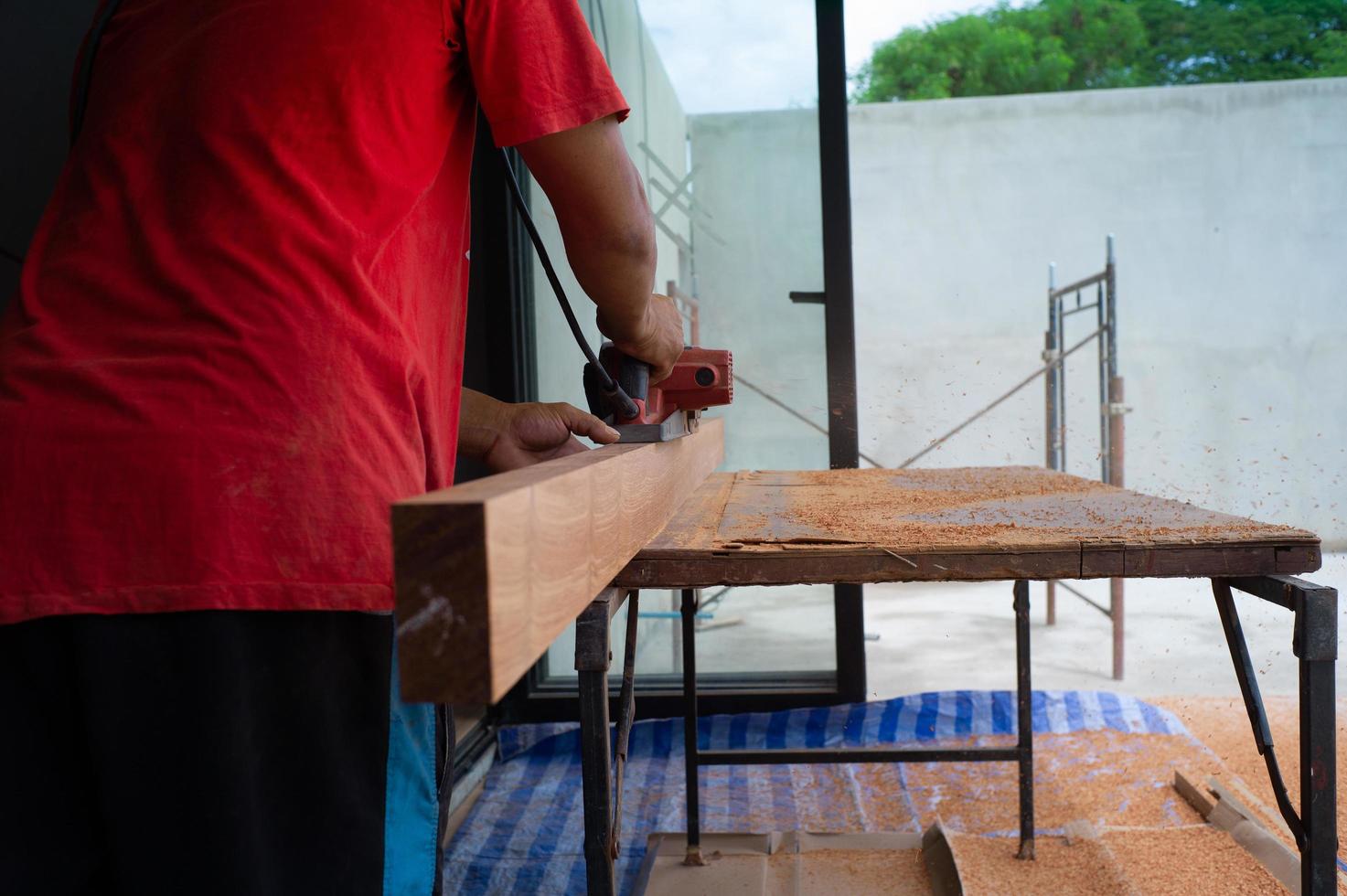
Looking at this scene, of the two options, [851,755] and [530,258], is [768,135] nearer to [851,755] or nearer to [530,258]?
→ [530,258]

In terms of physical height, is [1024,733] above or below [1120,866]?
above

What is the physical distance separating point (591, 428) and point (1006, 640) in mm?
4572

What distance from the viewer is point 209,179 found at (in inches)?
32.2

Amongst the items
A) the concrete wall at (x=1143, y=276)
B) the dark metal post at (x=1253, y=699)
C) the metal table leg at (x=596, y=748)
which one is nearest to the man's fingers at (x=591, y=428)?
the metal table leg at (x=596, y=748)

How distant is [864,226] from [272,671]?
7.68m

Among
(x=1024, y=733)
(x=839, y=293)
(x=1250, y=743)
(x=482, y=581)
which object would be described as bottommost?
(x=1250, y=743)

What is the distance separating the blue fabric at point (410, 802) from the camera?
904 millimetres

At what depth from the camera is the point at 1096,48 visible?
54.6 ft

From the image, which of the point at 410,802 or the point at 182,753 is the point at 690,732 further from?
the point at 182,753

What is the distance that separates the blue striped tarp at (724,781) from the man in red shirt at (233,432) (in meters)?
1.51

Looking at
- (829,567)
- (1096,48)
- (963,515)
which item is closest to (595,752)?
(829,567)

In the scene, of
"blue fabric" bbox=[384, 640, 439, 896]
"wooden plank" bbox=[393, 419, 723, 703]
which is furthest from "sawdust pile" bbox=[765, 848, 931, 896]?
"wooden plank" bbox=[393, 419, 723, 703]

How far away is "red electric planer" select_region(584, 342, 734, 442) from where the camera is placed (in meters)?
1.42

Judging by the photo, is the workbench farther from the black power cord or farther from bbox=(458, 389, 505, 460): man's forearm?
bbox=(458, 389, 505, 460): man's forearm
